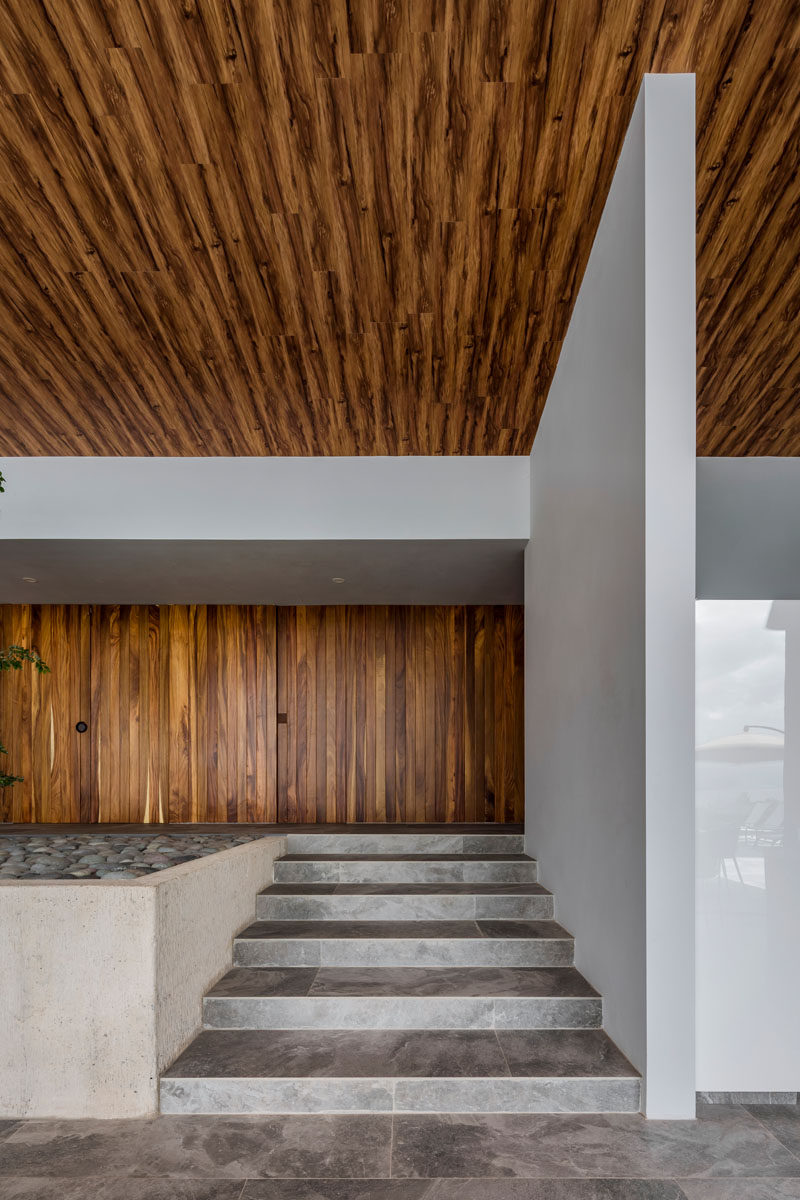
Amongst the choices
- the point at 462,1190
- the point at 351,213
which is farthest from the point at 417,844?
the point at 351,213

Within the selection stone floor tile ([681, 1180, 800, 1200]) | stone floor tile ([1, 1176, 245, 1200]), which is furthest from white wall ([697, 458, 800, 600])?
stone floor tile ([1, 1176, 245, 1200])

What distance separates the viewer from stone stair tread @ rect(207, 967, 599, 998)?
319cm

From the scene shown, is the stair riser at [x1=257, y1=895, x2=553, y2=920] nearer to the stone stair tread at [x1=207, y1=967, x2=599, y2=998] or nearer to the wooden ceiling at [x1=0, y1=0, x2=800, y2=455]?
the stone stair tread at [x1=207, y1=967, x2=599, y2=998]

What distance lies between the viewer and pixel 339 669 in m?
7.26

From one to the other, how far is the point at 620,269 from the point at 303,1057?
3.15 metres

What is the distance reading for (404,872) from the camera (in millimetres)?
4629

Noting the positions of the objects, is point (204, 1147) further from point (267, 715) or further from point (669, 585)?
point (267, 715)

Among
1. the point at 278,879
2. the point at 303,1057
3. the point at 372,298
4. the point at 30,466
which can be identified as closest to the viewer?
the point at 303,1057

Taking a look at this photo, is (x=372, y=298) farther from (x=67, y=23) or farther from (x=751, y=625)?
(x=751, y=625)

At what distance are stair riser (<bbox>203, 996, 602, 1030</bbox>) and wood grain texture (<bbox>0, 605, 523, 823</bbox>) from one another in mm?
3986

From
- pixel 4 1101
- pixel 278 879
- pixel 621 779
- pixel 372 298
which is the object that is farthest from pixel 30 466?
pixel 621 779

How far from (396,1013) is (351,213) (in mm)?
3302

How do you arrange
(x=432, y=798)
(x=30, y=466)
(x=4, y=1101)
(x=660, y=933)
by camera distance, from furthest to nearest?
(x=432, y=798), (x=30, y=466), (x=4, y=1101), (x=660, y=933)

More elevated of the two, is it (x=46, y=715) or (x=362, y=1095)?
(x=46, y=715)
